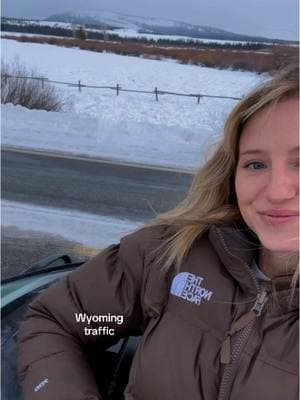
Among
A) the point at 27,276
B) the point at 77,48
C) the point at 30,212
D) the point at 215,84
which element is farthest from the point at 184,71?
the point at 27,276

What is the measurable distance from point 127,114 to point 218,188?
52.4ft

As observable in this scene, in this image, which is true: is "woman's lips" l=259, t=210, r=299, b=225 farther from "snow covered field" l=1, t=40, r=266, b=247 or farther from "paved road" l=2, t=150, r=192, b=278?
"paved road" l=2, t=150, r=192, b=278

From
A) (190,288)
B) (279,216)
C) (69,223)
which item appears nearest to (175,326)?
(190,288)

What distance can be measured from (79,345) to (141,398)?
0.28 metres

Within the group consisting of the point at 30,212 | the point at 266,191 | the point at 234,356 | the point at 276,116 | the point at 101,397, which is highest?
the point at 276,116

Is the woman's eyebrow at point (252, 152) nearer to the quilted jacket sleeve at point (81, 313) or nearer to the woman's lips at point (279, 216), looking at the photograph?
the woman's lips at point (279, 216)

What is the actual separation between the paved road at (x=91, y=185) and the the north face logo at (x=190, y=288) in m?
4.14

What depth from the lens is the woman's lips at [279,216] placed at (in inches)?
57.4

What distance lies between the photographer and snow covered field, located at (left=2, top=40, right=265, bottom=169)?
9.91 metres

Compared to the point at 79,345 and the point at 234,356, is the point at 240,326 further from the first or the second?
the point at 79,345

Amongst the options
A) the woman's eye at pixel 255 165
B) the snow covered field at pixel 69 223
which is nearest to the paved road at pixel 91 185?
the snow covered field at pixel 69 223

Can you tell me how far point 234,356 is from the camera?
4.57 feet

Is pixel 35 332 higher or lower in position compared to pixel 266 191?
lower

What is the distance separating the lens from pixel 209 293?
154cm
